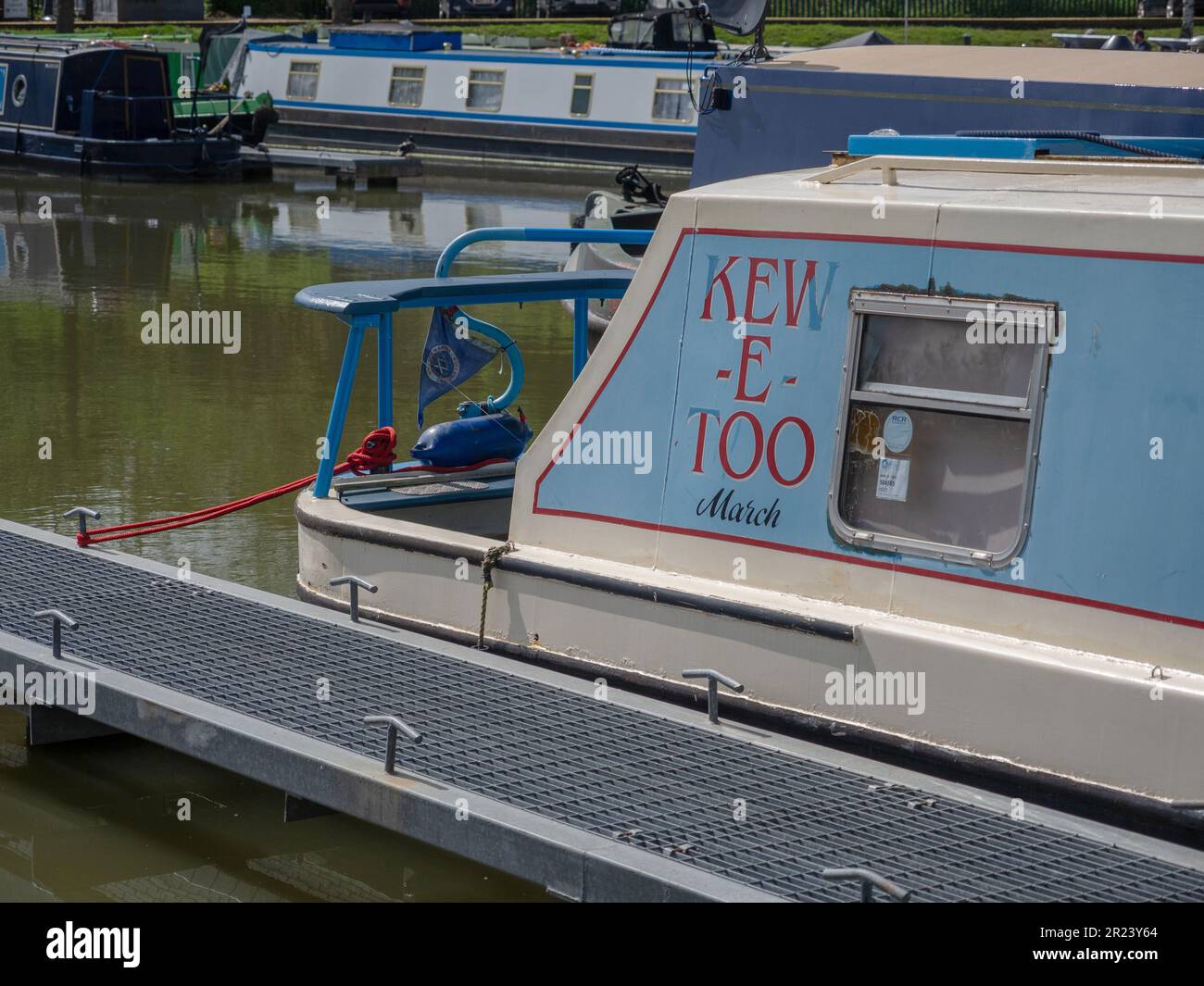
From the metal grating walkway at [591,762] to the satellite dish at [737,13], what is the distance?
5.81 meters

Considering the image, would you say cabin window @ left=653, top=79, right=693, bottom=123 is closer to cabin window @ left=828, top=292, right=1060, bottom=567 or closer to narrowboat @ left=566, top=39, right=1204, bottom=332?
narrowboat @ left=566, top=39, right=1204, bottom=332

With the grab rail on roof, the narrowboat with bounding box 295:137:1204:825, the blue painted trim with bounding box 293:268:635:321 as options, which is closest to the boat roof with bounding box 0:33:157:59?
the blue painted trim with bounding box 293:268:635:321

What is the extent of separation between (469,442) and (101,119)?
73.5 ft

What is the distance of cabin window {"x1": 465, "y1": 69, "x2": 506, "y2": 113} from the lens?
3028 centimetres

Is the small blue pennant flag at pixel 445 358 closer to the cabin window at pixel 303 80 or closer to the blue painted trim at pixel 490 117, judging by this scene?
the blue painted trim at pixel 490 117

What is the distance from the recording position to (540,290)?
6918 mm

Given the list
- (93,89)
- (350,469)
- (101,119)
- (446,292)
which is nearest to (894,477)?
(446,292)

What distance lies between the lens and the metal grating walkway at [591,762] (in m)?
4.22

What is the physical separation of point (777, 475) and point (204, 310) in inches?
472

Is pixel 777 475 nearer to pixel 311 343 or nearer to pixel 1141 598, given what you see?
pixel 1141 598

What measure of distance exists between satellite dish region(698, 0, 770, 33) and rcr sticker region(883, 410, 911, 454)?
20.5 ft

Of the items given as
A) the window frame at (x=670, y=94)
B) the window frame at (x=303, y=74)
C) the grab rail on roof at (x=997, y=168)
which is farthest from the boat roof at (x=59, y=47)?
the grab rail on roof at (x=997, y=168)

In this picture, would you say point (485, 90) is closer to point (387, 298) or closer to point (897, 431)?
point (387, 298)

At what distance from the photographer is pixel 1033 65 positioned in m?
12.1
